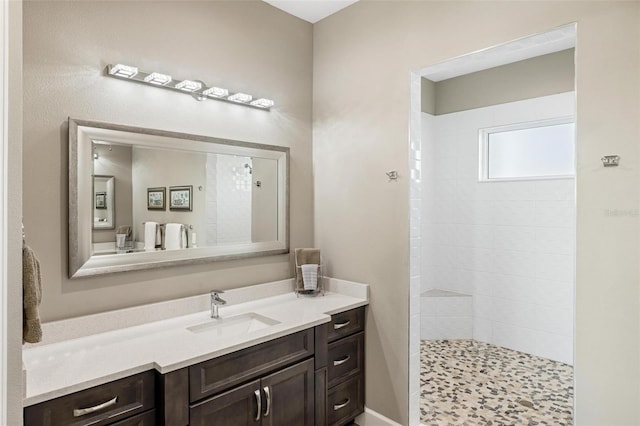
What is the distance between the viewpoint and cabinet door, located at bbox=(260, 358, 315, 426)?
78.5 inches

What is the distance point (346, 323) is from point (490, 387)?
4.75 feet

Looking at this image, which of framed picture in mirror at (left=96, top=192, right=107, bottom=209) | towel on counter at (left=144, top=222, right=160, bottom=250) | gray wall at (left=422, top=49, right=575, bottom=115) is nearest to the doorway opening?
gray wall at (left=422, top=49, right=575, bottom=115)

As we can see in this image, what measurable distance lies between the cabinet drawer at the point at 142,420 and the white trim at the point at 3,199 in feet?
2.00

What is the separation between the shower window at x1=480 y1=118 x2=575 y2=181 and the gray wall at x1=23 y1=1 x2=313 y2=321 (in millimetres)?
2143

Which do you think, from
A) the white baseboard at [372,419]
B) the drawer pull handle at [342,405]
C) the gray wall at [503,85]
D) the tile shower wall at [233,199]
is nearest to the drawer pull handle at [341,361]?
the drawer pull handle at [342,405]

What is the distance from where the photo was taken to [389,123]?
8.36 feet

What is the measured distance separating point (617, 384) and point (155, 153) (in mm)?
2453

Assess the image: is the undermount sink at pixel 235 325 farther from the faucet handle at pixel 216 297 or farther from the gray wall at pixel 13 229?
the gray wall at pixel 13 229

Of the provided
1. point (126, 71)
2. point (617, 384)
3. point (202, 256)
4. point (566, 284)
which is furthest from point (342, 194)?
point (566, 284)

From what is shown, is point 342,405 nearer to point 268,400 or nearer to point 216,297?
point 268,400

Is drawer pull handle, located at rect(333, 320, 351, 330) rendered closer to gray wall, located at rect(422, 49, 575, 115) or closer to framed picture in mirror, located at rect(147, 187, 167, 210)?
framed picture in mirror, located at rect(147, 187, 167, 210)

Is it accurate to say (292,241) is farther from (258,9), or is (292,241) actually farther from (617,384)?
(617,384)

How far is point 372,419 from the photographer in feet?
8.57

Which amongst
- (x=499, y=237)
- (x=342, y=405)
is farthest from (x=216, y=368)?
(x=499, y=237)
